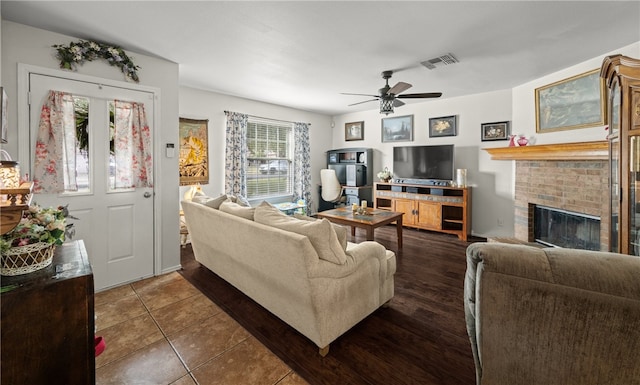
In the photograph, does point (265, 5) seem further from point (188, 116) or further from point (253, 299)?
point (188, 116)

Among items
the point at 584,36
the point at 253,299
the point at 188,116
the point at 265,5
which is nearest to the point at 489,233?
the point at 584,36

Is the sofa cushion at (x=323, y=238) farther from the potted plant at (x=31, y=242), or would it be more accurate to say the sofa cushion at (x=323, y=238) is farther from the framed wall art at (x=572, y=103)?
the framed wall art at (x=572, y=103)

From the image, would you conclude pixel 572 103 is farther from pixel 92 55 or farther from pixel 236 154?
pixel 92 55

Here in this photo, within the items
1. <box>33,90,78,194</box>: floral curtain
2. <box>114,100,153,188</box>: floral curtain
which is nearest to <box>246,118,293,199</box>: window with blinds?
<box>114,100,153,188</box>: floral curtain

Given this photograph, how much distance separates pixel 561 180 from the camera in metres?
3.23

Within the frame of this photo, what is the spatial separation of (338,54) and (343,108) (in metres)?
2.98

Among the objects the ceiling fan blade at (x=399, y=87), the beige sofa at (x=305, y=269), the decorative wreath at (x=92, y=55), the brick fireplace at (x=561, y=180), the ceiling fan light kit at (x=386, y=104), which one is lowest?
the beige sofa at (x=305, y=269)

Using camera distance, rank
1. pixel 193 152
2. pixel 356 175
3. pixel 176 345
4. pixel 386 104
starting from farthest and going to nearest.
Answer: pixel 356 175
pixel 193 152
pixel 386 104
pixel 176 345

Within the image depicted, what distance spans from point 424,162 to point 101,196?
4948 millimetres

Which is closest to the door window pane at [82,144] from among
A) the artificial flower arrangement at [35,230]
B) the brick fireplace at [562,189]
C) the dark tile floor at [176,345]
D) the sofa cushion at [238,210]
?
the dark tile floor at [176,345]

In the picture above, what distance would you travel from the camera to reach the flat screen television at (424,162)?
4.95m

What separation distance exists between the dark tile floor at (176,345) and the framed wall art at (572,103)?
164 inches

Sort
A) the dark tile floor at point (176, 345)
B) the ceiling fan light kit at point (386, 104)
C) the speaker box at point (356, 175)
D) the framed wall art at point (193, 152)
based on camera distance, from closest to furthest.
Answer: the dark tile floor at point (176, 345) → the ceiling fan light kit at point (386, 104) → the framed wall art at point (193, 152) → the speaker box at point (356, 175)

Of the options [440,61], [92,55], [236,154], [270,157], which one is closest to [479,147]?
[440,61]
